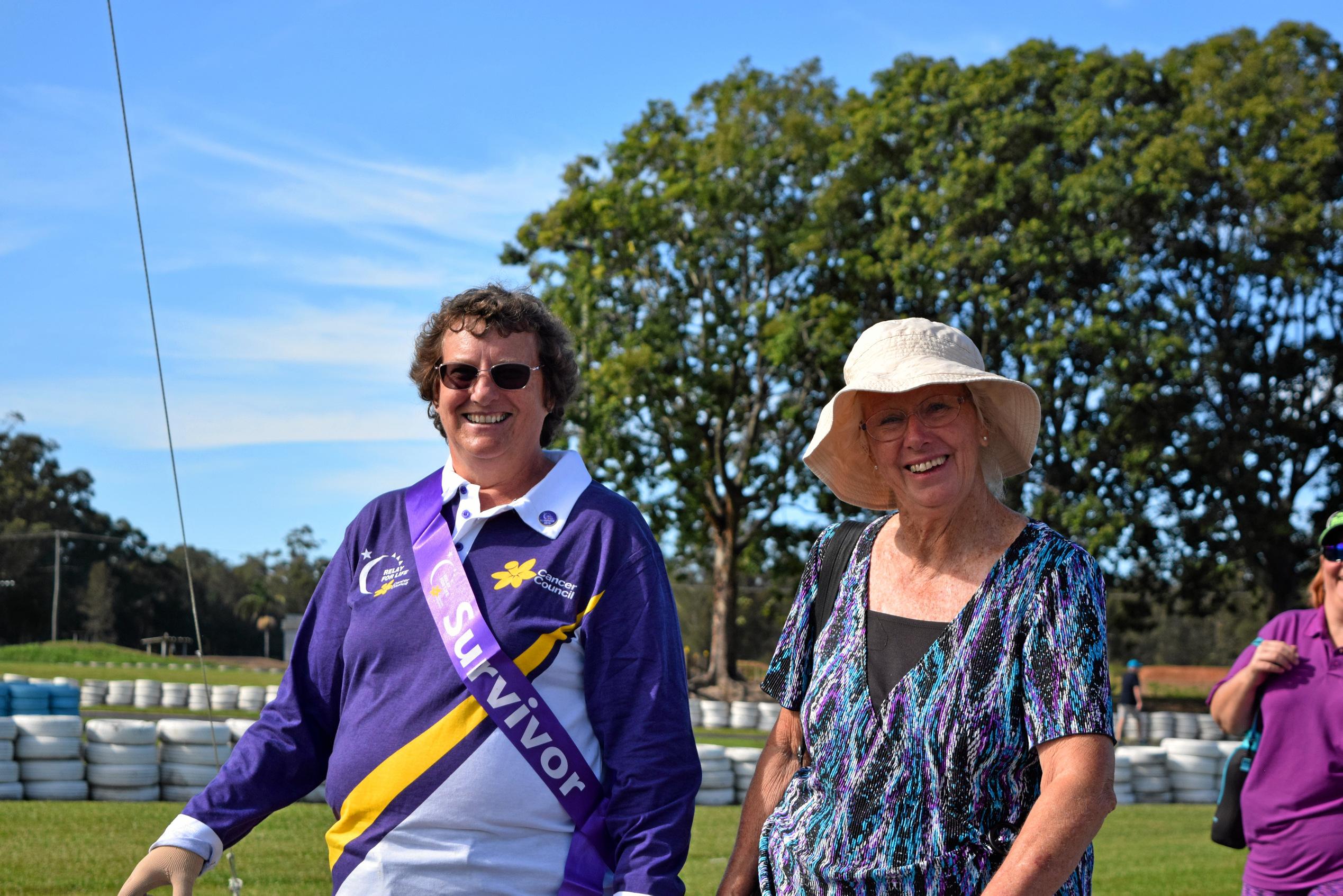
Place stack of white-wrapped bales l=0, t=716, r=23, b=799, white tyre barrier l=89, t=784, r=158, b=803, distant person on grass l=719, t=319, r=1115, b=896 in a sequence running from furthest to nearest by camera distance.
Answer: white tyre barrier l=89, t=784, r=158, b=803 < stack of white-wrapped bales l=0, t=716, r=23, b=799 < distant person on grass l=719, t=319, r=1115, b=896

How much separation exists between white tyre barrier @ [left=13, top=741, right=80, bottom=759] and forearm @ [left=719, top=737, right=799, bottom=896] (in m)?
11.3

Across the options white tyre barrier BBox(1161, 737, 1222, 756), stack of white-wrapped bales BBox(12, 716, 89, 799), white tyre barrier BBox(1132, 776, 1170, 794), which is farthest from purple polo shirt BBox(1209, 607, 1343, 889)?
white tyre barrier BBox(1161, 737, 1222, 756)

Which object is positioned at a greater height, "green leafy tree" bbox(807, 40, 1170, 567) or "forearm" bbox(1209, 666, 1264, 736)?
"green leafy tree" bbox(807, 40, 1170, 567)

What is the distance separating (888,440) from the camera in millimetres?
2938

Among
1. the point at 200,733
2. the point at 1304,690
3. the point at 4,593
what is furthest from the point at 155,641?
the point at 1304,690

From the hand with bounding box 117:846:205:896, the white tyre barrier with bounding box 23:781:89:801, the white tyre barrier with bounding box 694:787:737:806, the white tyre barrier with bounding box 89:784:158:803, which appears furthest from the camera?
the white tyre barrier with bounding box 694:787:737:806

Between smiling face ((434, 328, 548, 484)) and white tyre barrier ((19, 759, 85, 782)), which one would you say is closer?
smiling face ((434, 328, 548, 484))

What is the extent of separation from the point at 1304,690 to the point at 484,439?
129 inches

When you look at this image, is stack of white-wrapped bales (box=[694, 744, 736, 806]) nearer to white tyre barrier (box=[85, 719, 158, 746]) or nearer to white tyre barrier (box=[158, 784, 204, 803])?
white tyre barrier (box=[158, 784, 204, 803])

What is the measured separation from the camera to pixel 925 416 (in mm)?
2904

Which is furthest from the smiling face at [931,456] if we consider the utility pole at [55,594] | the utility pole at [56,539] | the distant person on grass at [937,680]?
the utility pole at [56,539]

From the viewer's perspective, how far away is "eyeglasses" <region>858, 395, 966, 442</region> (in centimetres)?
290

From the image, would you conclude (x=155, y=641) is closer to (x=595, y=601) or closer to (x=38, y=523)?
(x=38, y=523)

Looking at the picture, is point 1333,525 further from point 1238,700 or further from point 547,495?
point 547,495
